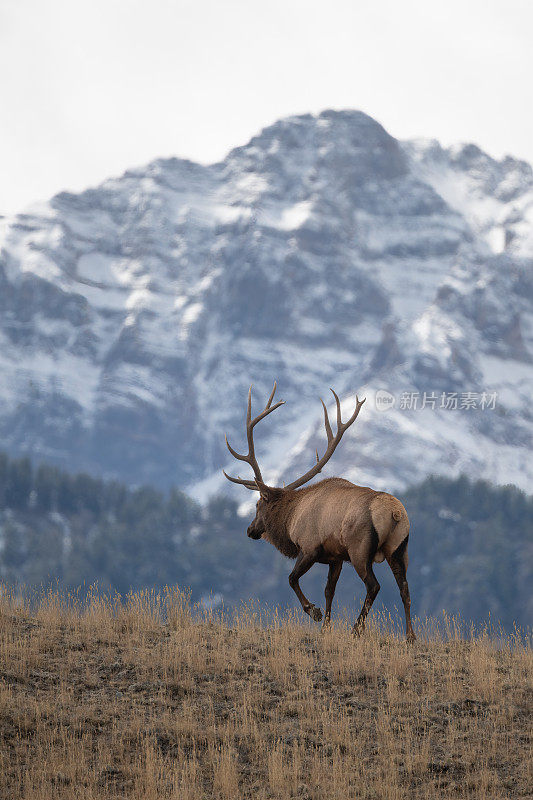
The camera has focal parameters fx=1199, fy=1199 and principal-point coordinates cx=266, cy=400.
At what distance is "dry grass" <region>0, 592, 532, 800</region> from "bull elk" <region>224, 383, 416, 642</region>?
866mm

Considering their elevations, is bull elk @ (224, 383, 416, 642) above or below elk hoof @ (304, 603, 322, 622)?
above

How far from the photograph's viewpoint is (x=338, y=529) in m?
15.2

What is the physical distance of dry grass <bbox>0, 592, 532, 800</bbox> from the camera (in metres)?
10.3

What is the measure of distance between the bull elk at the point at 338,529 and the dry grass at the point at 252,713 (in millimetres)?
866

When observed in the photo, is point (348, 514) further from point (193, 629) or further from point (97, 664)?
point (97, 664)

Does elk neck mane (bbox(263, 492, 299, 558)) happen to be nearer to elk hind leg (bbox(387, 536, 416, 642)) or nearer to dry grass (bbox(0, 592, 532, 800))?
dry grass (bbox(0, 592, 532, 800))

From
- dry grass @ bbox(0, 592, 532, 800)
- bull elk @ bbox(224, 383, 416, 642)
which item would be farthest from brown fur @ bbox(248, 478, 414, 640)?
dry grass @ bbox(0, 592, 532, 800)

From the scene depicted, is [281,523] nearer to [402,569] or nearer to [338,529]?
[338,529]

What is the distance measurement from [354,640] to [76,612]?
12.5 feet

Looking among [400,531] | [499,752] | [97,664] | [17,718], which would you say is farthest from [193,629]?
[499,752]

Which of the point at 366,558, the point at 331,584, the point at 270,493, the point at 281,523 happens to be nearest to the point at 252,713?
the point at 366,558

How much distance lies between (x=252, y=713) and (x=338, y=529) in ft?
12.9

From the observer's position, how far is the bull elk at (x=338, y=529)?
14.6m

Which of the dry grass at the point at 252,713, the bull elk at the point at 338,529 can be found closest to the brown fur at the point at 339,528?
the bull elk at the point at 338,529
